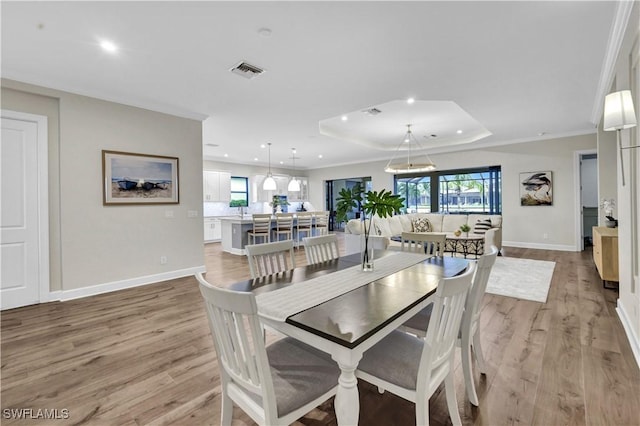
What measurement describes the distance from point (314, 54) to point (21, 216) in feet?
12.7

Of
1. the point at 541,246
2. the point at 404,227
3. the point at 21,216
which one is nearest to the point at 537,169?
the point at 541,246

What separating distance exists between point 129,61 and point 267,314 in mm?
3119

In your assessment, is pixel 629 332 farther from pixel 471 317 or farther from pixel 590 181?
pixel 590 181

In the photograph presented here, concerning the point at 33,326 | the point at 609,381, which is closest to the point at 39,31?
the point at 33,326

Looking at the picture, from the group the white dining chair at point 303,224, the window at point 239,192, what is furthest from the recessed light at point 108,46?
the window at point 239,192

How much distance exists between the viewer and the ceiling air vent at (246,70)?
10.1 ft

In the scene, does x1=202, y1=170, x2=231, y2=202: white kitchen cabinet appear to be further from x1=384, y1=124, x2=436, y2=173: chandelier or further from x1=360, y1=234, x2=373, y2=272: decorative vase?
x1=360, y1=234, x2=373, y2=272: decorative vase

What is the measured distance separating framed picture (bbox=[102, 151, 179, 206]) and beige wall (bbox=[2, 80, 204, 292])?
0.09m

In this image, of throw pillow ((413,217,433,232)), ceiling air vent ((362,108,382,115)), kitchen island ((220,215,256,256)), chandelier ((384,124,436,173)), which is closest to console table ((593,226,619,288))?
chandelier ((384,124,436,173))

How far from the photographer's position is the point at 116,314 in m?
3.18

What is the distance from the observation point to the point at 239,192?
32.8 ft

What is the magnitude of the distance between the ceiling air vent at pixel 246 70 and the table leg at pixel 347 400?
3.01 meters

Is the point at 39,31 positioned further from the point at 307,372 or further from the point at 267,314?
the point at 307,372

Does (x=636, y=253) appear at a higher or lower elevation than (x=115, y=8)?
lower
